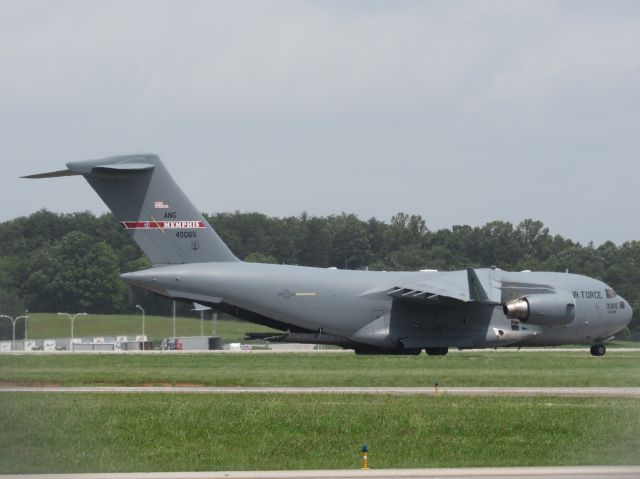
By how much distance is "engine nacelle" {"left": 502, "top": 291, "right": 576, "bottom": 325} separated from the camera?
5040 cm

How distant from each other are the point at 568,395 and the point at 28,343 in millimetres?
45740

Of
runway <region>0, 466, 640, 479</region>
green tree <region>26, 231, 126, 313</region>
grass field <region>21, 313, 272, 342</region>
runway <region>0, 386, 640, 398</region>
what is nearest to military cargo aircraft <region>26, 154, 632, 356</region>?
green tree <region>26, 231, 126, 313</region>

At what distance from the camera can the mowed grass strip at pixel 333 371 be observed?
3628cm

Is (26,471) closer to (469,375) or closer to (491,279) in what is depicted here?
(469,375)

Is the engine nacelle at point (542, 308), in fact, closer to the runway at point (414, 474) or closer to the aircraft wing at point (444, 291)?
the aircraft wing at point (444, 291)

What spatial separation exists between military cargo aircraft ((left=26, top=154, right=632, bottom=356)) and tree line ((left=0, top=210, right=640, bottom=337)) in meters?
2.71

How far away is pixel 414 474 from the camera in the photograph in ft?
55.7

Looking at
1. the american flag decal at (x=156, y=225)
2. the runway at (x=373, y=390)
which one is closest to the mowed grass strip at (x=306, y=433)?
the runway at (x=373, y=390)

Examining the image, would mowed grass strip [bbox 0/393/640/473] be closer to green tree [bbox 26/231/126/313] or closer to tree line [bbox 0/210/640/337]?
tree line [bbox 0/210/640/337]

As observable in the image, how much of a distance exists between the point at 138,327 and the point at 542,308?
111 feet

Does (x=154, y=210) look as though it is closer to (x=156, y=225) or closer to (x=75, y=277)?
(x=156, y=225)

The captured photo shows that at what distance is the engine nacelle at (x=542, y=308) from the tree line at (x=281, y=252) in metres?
4.28

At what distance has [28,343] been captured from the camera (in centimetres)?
6912

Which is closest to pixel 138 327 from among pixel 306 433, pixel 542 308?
pixel 542 308
